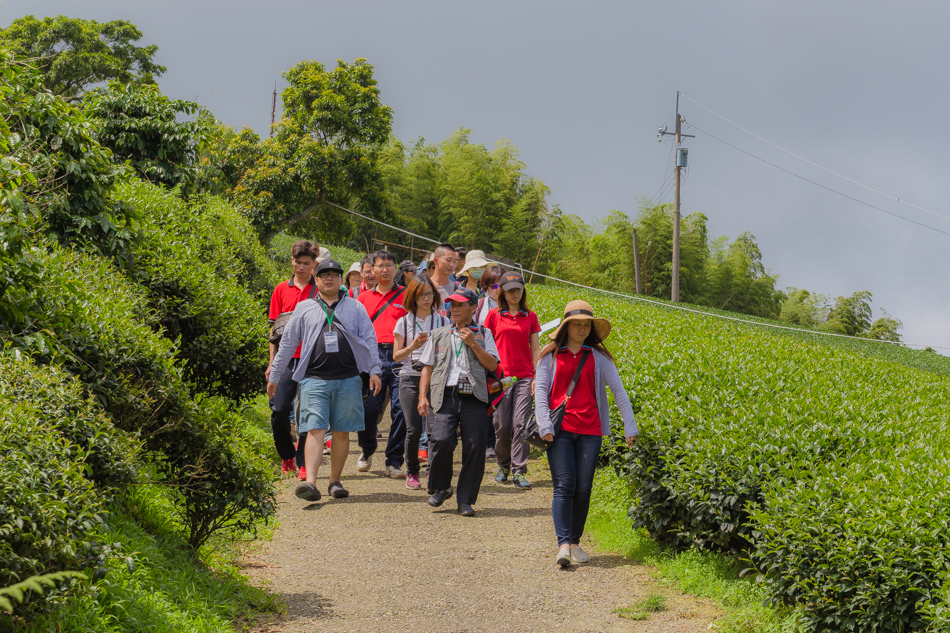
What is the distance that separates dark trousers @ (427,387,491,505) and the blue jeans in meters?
1.09

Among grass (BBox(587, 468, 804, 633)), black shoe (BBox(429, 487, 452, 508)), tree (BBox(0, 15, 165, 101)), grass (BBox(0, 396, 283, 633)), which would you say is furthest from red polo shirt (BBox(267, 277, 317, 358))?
tree (BBox(0, 15, 165, 101))

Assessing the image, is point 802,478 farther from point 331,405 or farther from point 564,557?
point 331,405

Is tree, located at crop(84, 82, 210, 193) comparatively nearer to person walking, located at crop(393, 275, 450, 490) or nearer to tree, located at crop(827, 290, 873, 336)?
person walking, located at crop(393, 275, 450, 490)

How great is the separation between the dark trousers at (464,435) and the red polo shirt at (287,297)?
6.32ft

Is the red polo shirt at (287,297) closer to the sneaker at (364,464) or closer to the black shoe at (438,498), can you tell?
the sneaker at (364,464)

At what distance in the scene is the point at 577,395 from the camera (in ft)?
19.4

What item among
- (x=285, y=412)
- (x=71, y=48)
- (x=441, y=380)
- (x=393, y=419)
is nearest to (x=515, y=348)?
(x=441, y=380)

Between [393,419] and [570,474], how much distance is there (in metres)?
3.00

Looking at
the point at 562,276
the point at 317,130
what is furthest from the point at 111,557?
the point at 562,276

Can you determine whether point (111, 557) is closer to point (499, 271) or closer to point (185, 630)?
point (185, 630)

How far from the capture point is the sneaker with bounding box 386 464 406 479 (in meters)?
8.22

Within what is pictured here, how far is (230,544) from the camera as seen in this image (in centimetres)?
609

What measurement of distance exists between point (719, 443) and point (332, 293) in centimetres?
330

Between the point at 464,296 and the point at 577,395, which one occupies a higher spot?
the point at 464,296
